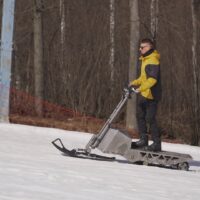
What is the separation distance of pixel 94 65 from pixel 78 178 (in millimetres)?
13472

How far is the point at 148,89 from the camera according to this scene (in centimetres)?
905

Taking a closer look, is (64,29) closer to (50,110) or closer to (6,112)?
(50,110)

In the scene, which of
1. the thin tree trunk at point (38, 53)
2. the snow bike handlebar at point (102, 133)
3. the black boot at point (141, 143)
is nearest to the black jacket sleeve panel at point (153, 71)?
the snow bike handlebar at point (102, 133)

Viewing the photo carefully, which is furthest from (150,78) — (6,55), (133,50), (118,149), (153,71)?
(133,50)

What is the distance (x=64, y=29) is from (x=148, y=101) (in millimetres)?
16553

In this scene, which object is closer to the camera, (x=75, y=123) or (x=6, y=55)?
(x=6, y=55)

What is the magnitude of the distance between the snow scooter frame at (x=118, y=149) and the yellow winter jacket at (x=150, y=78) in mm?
174

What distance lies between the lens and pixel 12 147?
9.25 m

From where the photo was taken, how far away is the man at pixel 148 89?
9.01 metres

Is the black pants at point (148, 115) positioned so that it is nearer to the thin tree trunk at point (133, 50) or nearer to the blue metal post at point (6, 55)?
the blue metal post at point (6, 55)

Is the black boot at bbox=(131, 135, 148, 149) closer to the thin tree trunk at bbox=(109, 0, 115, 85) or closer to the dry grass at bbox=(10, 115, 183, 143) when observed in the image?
the dry grass at bbox=(10, 115, 183, 143)

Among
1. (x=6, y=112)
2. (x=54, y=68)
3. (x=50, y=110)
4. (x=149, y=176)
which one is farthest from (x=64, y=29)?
(x=149, y=176)

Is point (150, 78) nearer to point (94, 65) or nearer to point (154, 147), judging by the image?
point (154, 147)

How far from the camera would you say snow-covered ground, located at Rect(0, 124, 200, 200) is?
5846mm
